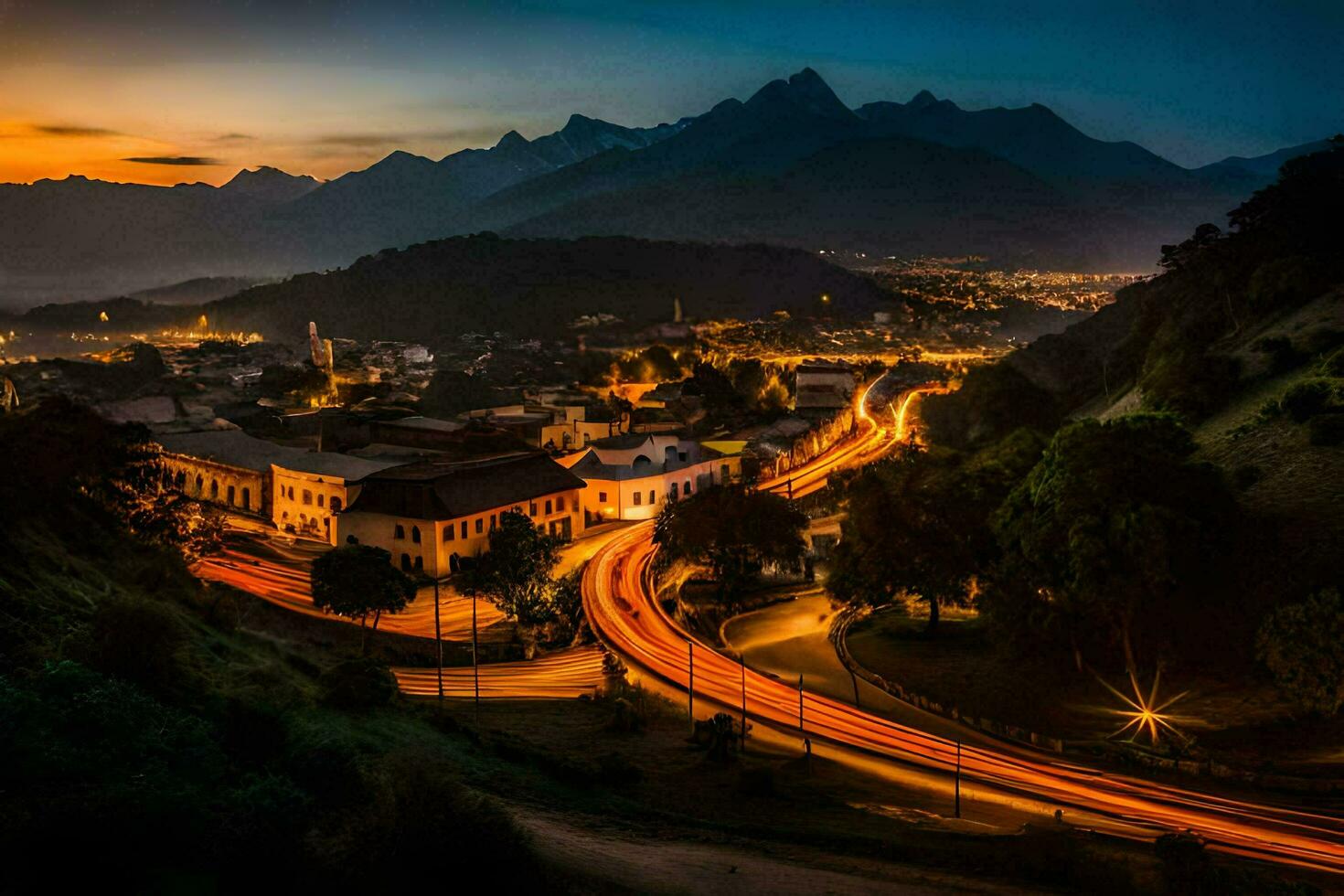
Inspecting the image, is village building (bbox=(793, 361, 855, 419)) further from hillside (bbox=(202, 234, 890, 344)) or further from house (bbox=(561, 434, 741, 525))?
hillside (bbox=(202, 234, 890, 344))

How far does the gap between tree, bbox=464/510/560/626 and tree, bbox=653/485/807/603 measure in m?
3.61

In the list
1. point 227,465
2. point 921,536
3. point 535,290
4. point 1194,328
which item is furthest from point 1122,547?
point 535,290

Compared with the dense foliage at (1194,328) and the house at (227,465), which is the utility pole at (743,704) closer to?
the dense foliage at (1194,328)

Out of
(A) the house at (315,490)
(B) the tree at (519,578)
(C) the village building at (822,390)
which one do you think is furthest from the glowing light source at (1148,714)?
(C) the village building at (822,390)

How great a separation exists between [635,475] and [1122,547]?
66.9 ft

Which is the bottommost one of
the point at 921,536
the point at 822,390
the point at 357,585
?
the point at 357,585

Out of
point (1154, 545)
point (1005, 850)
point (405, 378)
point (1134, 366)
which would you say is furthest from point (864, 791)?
point (405, 378)

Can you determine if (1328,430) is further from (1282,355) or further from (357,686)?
(357,686)

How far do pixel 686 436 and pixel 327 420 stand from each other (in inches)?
636

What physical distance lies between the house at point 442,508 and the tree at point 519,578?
6.31 ft

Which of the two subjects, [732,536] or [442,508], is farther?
[442,508]

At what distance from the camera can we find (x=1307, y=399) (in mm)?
25531

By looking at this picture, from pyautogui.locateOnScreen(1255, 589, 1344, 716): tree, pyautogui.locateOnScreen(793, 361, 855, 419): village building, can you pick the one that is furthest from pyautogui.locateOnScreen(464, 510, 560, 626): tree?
pyautogui.locateOnScreen(793, 361, 855, 419): village building

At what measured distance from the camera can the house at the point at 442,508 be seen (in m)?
32.5
